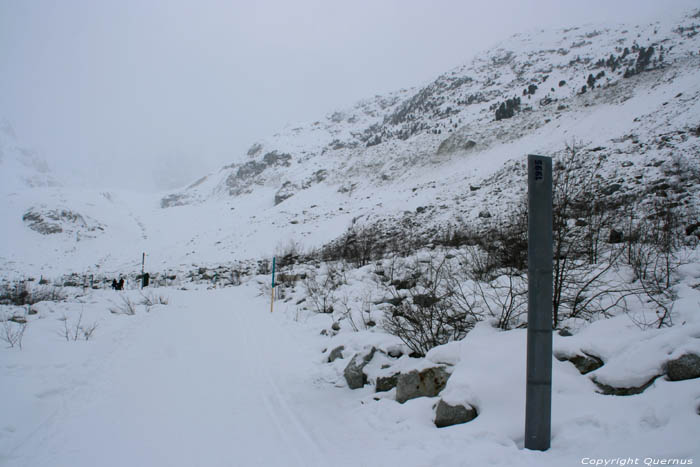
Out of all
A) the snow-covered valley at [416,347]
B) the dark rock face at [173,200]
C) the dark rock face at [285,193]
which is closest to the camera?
the snow-covered valley at [416,347]

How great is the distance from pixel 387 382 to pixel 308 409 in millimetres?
1072

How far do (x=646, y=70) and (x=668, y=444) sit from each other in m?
39.8

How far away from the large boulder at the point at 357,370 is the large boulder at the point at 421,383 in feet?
2.82

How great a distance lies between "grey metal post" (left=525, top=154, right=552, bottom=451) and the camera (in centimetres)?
211

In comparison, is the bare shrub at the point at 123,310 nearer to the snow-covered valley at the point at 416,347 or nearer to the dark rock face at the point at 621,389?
the snow-covered valley at the point at 416,347

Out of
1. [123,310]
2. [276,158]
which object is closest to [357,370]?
[123,310]

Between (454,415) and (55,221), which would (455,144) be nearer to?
(454,415)

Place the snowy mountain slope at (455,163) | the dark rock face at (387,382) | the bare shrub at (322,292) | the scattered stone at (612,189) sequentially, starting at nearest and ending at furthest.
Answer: the dark rock face at (387,382)
the bare shrub at (322,292)
the scattered stone at (612,189)
the snowy mountain slope at (455,163)

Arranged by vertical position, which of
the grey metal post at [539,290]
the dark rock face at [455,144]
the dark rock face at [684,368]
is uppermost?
the dark rock face at [455,144]

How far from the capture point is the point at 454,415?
3.02 meters

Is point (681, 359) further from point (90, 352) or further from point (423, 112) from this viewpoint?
point (423, 112)

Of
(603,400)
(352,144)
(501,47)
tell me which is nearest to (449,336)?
(603,400)

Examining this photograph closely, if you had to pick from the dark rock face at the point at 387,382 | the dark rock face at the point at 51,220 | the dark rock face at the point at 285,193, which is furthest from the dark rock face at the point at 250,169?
the dark rock face at the point at 387,382

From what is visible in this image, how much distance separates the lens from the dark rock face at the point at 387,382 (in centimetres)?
408
